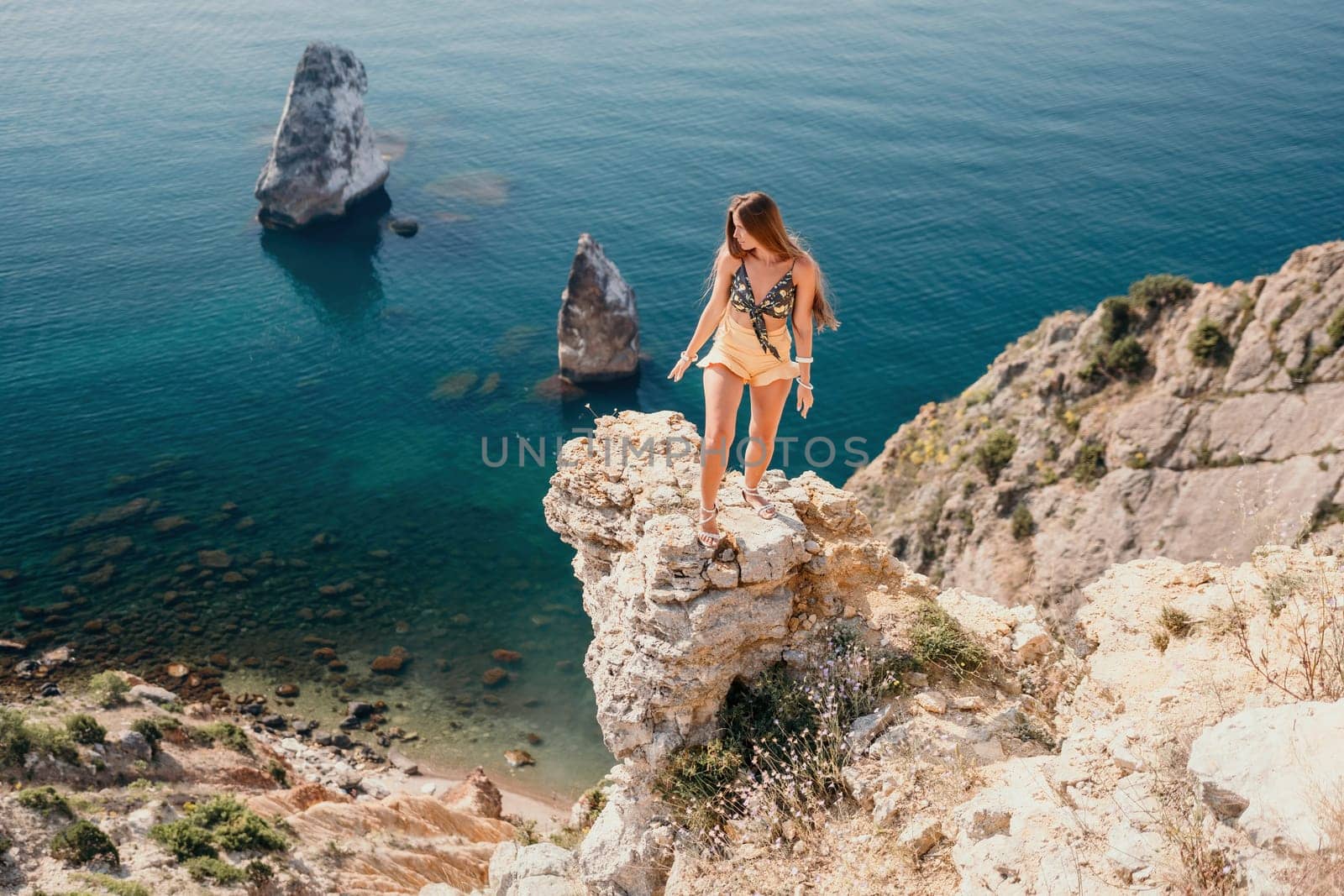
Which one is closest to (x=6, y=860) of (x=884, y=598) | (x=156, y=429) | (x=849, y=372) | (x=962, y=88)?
(x=884, y=598)

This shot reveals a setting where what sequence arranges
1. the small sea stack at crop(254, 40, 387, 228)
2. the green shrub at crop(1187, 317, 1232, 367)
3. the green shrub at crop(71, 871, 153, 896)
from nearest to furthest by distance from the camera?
the green shrub at crop(71, 871, 153, 896) < the green shrub at crop(1187, 317, 1232, 367) < the small sea stack at crop(254, 40, 387, 228)

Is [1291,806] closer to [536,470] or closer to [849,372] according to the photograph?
[536,470]

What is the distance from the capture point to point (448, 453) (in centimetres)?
4566

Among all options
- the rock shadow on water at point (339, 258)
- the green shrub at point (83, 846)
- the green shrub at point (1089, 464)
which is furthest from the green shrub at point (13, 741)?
the rock shadow on water at point (339, 258)

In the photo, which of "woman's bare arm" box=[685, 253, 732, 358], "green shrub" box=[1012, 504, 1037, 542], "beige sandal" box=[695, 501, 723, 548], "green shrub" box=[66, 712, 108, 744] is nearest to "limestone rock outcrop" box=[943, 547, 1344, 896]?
"beige sandal" box=[695, 501, 723, 548]

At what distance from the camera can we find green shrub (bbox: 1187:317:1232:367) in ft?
96.8

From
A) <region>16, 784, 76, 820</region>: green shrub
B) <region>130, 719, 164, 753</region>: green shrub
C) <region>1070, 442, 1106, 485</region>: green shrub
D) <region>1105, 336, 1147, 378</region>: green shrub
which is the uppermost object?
<region>1105, 336, 1147, 378</region>: green shrub

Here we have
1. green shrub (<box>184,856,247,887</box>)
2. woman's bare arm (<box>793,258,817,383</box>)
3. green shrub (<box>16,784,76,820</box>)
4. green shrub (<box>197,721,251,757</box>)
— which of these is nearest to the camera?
woman's bare arm (<box>793,258,817,383</box>)

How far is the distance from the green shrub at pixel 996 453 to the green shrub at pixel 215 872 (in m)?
24.2

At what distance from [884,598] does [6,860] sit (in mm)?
17591

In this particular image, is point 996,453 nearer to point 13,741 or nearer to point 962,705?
point 962,705

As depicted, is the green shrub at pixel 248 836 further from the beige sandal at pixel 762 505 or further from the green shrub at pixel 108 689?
the beige sandal at pixel 762 505

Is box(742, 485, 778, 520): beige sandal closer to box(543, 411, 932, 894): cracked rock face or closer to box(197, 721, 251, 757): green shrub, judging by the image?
box(543, 411, 932, 894): cracked rock face

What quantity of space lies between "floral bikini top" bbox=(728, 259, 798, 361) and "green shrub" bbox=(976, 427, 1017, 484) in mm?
24127
